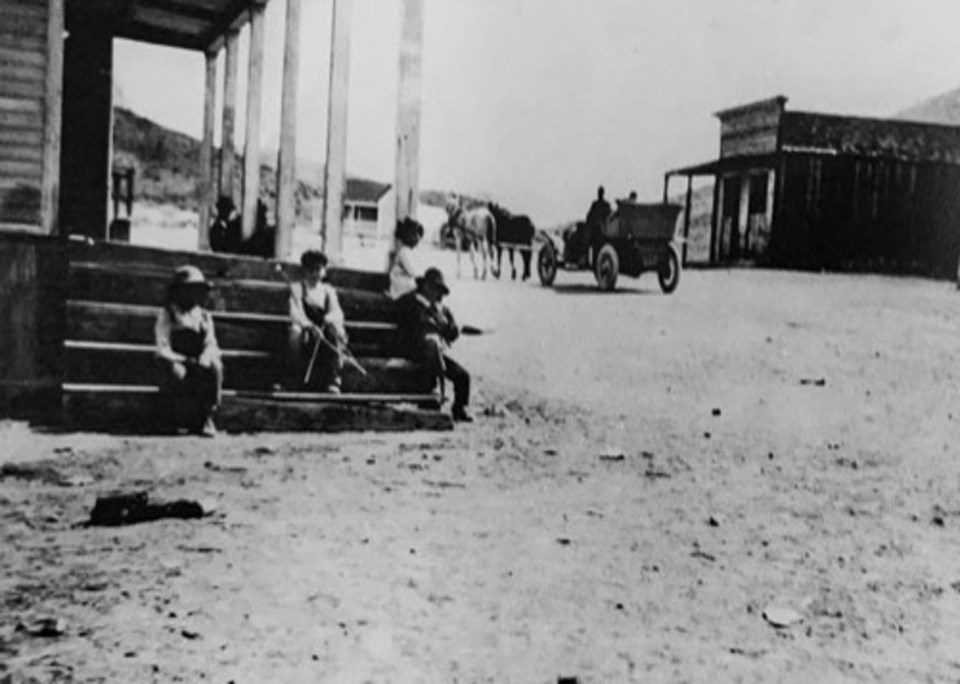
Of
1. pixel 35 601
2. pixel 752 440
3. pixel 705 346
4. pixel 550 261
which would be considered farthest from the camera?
pixel 550 261

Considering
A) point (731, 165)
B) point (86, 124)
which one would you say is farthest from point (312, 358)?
point (731, 165)

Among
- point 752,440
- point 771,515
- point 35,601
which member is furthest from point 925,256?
point 35,601

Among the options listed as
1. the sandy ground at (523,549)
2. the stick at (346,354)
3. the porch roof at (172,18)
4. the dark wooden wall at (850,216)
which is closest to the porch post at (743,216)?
the dark wooden wall at (850,216)

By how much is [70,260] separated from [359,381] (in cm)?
252

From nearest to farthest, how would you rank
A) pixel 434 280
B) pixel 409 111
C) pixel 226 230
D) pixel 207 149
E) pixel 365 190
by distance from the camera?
pixel 434 280 → pixel 409 111 → pixel 226 230 → pixel 207 149 → pixel 365 190

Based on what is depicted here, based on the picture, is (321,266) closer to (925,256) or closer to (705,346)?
(705,346)

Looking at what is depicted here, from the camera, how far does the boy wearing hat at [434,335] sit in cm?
860

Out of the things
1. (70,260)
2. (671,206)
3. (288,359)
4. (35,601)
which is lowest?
(35,601)

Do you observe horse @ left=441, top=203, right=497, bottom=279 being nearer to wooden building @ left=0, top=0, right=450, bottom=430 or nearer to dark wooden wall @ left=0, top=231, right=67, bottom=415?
wooden building @ left=0, top=0, right=450, bottom=430

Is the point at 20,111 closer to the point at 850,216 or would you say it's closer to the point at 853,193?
the point at 850,216

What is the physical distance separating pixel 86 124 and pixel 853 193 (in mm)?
18959

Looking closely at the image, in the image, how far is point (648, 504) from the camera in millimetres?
5598

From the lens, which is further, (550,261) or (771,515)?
(550,261)

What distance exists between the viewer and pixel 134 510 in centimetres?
480
